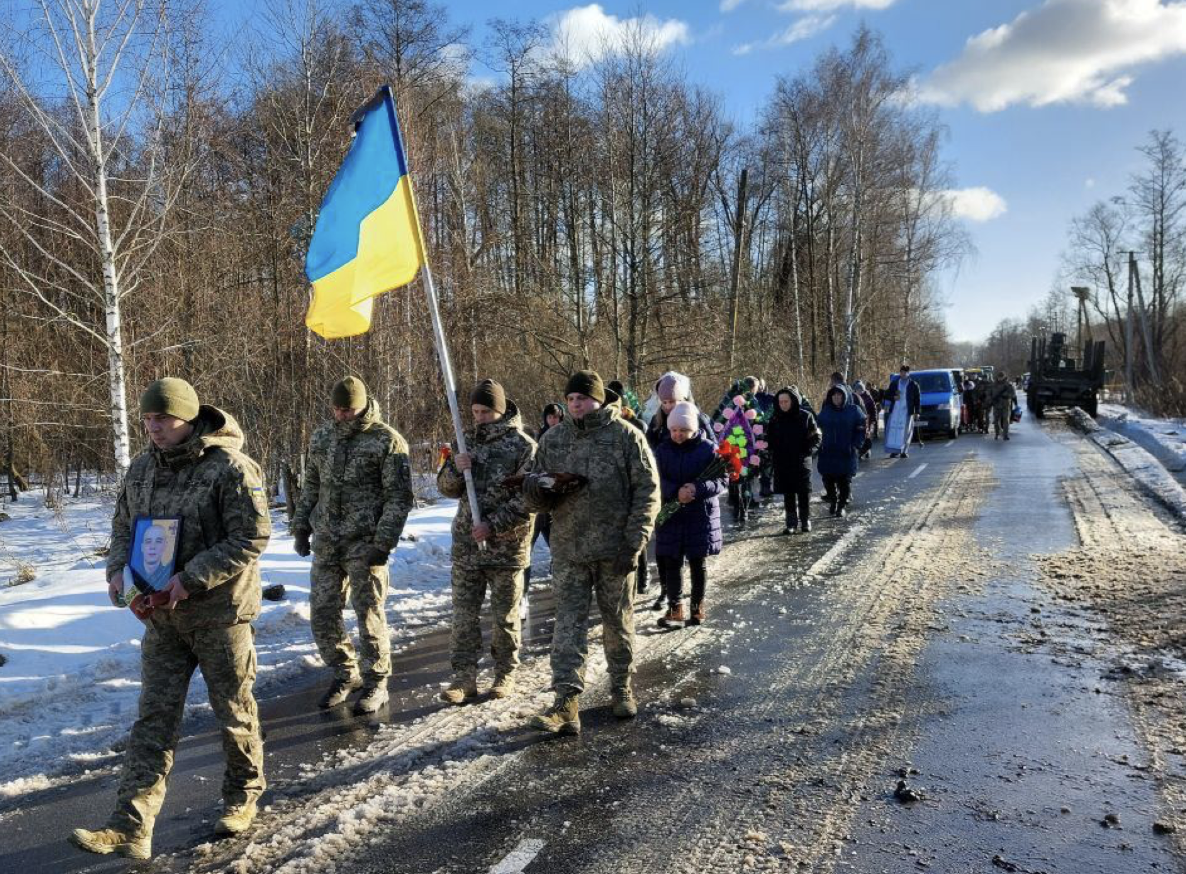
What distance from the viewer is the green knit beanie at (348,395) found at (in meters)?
5.02

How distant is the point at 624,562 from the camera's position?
4629 mm

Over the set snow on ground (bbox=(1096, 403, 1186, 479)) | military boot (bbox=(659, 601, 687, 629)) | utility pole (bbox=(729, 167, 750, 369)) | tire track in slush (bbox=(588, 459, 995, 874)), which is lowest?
tire track in slush (bbox=(588, 459, 995, 874))

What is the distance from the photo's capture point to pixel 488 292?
1919 centimetres

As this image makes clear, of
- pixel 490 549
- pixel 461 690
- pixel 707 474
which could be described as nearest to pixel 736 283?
pixel 707 474

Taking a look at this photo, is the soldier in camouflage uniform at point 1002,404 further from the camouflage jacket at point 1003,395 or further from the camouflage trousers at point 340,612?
the camouflage trousers at point 340,612

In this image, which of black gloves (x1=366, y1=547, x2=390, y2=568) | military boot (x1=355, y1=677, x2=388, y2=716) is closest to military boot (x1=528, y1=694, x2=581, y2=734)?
military boot (x1=355, y1=677, x2=388, y2=716)

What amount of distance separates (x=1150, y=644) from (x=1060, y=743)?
6.83 ft

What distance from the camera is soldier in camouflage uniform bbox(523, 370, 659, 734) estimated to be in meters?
4.57

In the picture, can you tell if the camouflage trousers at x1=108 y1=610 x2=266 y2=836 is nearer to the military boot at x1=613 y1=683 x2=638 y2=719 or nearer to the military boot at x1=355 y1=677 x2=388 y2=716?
the military boot at x1=355 y1=677 x2=388 y2=716

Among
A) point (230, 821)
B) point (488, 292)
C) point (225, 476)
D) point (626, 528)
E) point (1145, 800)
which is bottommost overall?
point (1145, 800)

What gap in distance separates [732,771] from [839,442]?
324 inches

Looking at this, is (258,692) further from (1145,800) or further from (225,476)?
(1145,800)

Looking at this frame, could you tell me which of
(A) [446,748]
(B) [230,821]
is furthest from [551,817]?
(B) [230,821]

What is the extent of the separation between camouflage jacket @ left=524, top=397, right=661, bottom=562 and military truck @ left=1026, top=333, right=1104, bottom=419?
31738 millimetres
